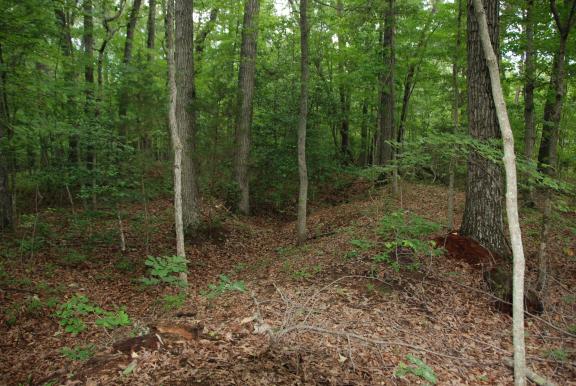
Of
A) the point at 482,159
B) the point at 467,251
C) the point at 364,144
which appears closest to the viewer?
the point at 482,159

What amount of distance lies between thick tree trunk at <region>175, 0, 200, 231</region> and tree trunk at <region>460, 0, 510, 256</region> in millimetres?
6432

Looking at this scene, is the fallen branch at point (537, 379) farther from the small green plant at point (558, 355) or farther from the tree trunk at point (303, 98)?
the tree trunk at point (303, 98)

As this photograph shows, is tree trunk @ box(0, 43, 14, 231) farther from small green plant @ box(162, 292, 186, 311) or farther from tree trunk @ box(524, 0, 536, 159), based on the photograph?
tree trunk @ box(524, 0, 536, 159)

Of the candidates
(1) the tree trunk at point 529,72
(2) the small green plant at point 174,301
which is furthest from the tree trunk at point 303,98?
(1) the tree trunk at point 529,72

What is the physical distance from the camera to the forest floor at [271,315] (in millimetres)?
3609

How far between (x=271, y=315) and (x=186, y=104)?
6155 millimetres

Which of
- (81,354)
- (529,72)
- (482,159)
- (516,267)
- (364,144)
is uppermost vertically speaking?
(529,72)

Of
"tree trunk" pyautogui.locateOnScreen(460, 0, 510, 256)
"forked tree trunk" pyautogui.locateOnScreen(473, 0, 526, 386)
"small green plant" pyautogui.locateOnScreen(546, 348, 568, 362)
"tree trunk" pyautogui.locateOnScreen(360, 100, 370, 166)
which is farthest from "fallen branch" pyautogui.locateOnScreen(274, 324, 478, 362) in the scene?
"tree trunk" pyautogui.locateOnScreen(360, 100, 370, 166)

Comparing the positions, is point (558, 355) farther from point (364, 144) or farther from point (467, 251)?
point (364, 144)

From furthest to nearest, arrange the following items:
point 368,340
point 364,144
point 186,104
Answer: point 364,144
point 186,104
point 368,340

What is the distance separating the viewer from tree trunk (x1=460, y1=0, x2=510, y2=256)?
6.13 m

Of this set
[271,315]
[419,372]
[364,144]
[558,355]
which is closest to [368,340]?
[419,372]

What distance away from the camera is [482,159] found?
246 inches

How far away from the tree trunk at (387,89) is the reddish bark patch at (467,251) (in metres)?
4.27
